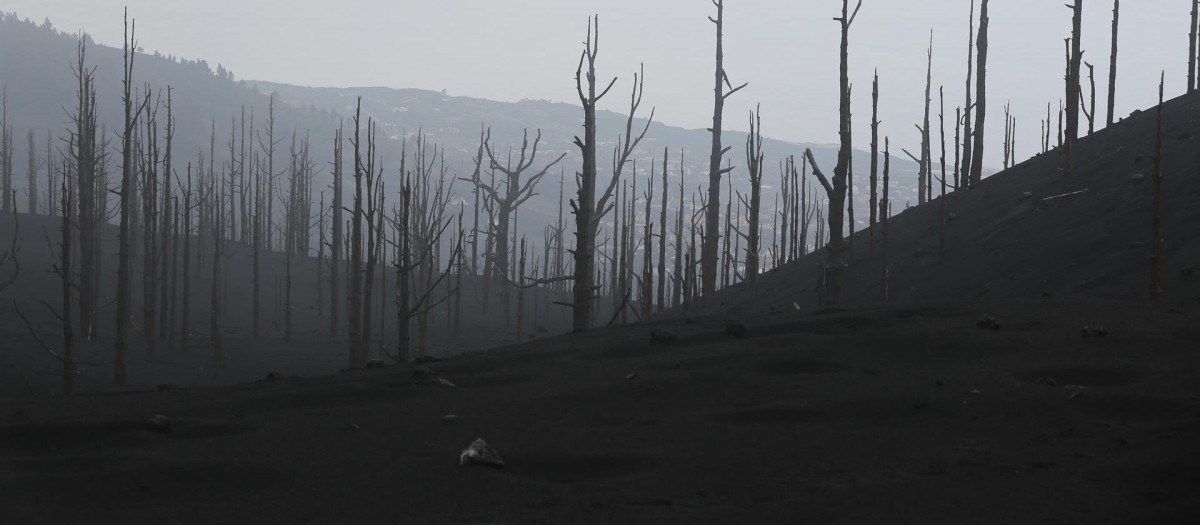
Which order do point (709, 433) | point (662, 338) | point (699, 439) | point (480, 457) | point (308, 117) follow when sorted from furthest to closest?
1. point (308, 117)
2. point (662, 338)
3. point (709, 433)
4. point (699, 439)
5. point (480, 457)

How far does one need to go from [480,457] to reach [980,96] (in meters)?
18.7

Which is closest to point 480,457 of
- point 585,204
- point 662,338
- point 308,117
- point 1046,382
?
point 1046,382

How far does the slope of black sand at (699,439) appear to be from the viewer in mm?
4004

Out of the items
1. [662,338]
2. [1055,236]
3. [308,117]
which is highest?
[308,117]

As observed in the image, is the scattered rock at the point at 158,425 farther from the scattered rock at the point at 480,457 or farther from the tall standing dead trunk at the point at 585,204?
the tall standing dead trunk at the point at 585,204

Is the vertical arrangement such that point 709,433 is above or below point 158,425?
above

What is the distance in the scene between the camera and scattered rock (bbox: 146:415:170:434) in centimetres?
569

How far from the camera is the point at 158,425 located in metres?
5.69

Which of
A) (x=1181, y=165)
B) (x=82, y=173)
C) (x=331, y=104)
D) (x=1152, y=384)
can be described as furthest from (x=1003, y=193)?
(x=331, y=104)

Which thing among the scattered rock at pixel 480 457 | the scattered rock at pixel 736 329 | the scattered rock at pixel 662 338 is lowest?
the scattered rock at pixel 480 457

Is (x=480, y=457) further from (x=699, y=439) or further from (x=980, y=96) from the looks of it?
(x=980, y=96)

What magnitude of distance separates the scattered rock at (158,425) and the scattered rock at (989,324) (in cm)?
535

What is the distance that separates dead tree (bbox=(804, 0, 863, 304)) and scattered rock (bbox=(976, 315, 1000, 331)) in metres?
4.12

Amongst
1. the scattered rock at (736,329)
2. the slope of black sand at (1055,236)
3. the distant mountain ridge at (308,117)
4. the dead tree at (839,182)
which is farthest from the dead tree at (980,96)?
the distant mountain ridge at (308,117)
